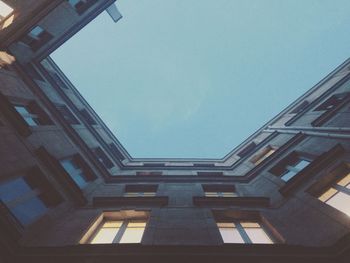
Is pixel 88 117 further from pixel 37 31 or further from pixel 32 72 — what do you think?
pixel 37 31

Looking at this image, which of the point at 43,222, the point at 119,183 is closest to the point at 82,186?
the point at 119,183

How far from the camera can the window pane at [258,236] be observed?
9852 mm

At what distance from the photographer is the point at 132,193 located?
1655 cm

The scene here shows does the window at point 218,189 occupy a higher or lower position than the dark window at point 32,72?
lower

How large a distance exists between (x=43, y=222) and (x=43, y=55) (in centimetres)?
1456

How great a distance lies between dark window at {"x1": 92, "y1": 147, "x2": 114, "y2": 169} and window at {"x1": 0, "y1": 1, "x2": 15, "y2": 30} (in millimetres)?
9938

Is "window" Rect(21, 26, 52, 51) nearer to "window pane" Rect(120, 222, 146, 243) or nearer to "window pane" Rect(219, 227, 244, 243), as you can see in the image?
"window pane" Rect(120, 222, 146, 243)

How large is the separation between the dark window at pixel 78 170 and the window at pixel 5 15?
8.58 meters

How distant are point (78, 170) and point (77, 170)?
99 mm

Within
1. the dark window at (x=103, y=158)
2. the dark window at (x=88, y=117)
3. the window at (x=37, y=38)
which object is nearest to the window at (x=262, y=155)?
the dark window at (x=103, y=158)

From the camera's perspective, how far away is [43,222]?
34.4 feet

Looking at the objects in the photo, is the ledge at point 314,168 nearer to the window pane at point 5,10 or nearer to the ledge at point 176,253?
the ledge at point 176,253

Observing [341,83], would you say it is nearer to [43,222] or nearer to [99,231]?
[99,231]

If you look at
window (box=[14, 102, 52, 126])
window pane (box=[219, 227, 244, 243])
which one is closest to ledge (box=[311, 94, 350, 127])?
window pane (box=[219, 227, 244, 243])
